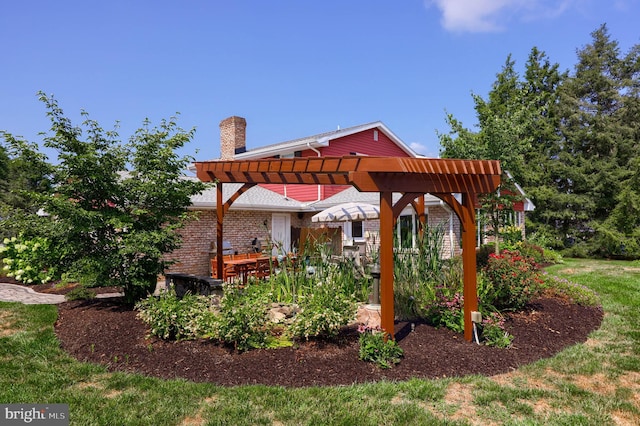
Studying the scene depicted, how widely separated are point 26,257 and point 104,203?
1.47 m

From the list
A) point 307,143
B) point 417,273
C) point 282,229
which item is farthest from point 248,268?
point 307,143

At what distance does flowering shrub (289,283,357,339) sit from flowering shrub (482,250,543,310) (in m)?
2.59

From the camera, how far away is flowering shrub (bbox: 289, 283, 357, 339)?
4855 mm

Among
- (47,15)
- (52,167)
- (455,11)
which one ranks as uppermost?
(455,11)

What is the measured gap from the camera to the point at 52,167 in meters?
6.48

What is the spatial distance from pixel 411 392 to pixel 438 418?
1.55 ft

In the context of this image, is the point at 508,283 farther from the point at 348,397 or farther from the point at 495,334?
the point at 348,397

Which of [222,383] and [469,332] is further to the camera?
[469,332]

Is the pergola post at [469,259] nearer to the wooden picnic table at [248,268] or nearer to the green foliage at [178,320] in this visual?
the green foliage at [178,320]

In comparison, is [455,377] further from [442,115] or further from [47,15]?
[442,115]

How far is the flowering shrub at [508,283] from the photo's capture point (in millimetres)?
6402

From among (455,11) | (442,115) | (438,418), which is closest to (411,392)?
(438,418)

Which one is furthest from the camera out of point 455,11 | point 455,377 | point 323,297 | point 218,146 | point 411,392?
point 218,146

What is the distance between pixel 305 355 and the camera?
185 inches
